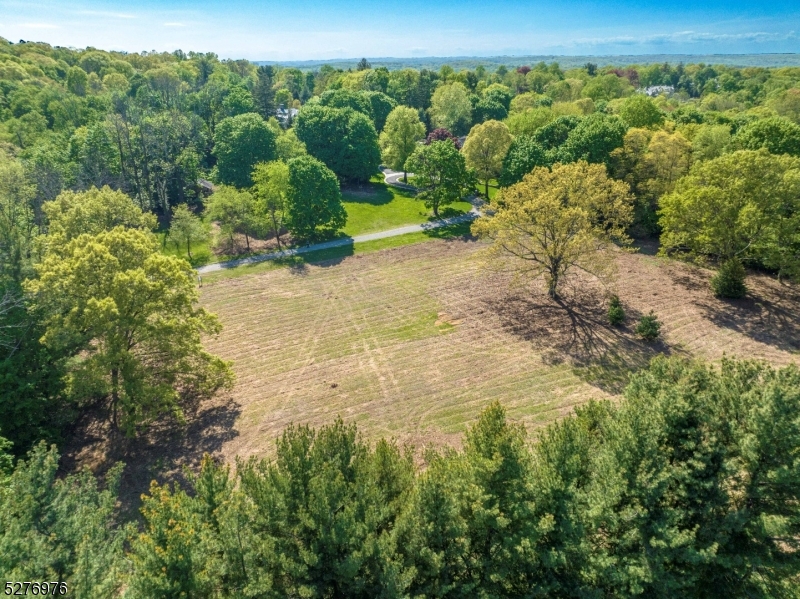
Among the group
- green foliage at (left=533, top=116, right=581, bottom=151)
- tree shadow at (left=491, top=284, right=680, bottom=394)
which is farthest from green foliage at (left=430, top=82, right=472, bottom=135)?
tree shadow at (left=491, top=284, right=680, bottom=394)

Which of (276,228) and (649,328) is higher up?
(276,228)

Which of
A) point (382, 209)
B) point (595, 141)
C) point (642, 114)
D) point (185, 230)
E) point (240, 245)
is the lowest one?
point (240, 245)

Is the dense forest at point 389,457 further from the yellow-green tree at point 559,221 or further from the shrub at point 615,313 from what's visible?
the shrub at point 615,313

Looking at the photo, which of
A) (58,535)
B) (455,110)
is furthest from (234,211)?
(455,110)

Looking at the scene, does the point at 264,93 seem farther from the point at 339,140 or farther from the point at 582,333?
the point at 582,333

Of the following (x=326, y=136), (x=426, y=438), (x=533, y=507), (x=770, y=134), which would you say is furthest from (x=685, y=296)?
(x=326, y=136)

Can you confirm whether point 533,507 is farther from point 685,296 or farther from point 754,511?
point 685,296

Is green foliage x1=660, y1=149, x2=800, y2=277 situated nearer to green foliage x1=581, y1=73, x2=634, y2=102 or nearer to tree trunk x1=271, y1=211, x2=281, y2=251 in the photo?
tree trunk x1=271, y1=211, x2=281, y2=251
